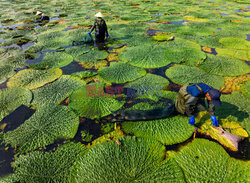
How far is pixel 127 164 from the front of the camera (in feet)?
6.86

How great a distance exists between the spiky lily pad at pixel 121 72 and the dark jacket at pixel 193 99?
1.68 metres

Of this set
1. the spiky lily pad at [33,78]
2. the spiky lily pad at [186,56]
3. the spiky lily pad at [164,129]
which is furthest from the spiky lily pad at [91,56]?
the spiky lily pad at [164,129]

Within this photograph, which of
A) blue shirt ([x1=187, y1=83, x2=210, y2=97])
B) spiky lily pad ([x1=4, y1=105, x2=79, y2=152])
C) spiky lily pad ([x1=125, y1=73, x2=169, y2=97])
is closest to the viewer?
blue shirt ([x1=187, y1=83, x2=210, y2=97])

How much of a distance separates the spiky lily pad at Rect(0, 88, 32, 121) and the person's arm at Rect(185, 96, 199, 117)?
3517 mm

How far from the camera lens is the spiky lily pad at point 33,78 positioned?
3.83 m

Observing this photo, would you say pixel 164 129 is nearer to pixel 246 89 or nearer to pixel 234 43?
pixel 246 89

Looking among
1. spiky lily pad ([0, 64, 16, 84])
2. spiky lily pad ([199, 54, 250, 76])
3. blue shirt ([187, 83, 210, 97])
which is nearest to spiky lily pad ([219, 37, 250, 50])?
spiky lily pad ([199, 54, 250, 76])

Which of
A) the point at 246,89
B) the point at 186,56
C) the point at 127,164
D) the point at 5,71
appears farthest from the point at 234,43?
the point at 5,71

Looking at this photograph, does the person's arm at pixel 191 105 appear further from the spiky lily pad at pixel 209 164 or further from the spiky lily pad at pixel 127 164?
the spiky lily pad at pixel 127 164

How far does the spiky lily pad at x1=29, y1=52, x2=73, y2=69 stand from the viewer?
461 centimetres

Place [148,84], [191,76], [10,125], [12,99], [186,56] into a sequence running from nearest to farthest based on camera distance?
[10,125], [12,99], [148,84], [191,76], [186,56]

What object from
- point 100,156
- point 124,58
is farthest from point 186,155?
point 124,58

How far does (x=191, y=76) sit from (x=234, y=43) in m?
3.52

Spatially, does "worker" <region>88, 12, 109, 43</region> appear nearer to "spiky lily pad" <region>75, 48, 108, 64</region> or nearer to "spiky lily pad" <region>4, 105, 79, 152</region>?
"spiky lily pad" <region>75, 48, 108, 64</region>
